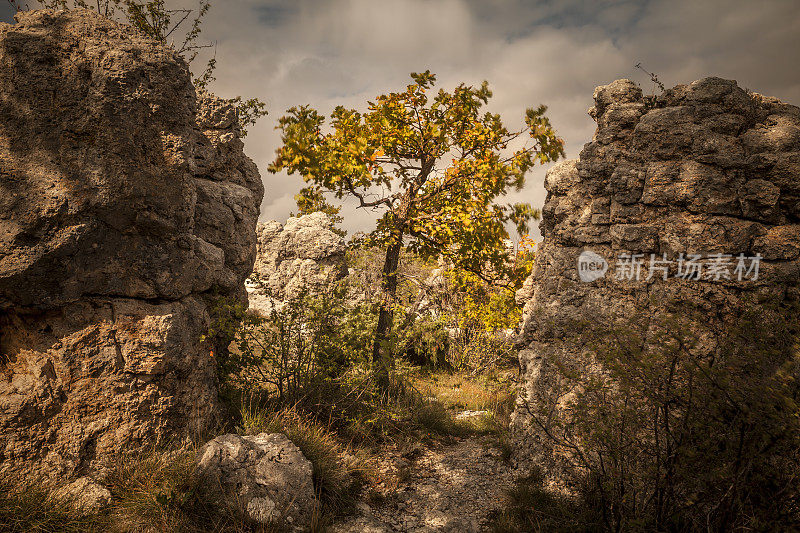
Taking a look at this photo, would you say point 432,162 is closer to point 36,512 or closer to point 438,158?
point 438,158

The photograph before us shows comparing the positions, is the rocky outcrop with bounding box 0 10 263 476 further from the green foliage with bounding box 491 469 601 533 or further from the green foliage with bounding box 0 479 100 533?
the green foliage with bounding box 491 469 601 533

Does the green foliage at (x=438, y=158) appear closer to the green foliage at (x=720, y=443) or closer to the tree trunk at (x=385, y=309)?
the tree trunk at (x=385, y=309)

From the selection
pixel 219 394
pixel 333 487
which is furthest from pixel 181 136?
pixel 333 487

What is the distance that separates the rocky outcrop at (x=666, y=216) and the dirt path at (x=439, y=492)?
671 mm

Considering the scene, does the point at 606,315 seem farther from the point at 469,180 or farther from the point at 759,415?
the point at 469,180

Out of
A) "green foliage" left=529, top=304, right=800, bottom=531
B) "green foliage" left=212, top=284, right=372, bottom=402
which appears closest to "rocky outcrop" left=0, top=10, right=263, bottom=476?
"green foliage" left=212, top=284, right=372, bottom=402

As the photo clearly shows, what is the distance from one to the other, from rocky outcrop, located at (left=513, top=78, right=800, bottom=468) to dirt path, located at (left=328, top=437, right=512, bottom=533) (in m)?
0.67

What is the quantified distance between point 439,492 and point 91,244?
4695 mm

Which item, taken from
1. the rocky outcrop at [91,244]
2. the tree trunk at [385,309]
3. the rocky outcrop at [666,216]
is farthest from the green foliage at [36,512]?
the tree trunk at [385,309]

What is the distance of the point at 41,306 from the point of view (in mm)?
3793

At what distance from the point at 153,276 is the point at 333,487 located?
292 centimetres

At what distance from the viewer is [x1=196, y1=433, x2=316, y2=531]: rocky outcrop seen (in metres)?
3.88

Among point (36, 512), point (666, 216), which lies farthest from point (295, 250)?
point (666, 216)

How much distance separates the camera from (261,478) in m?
4.11
